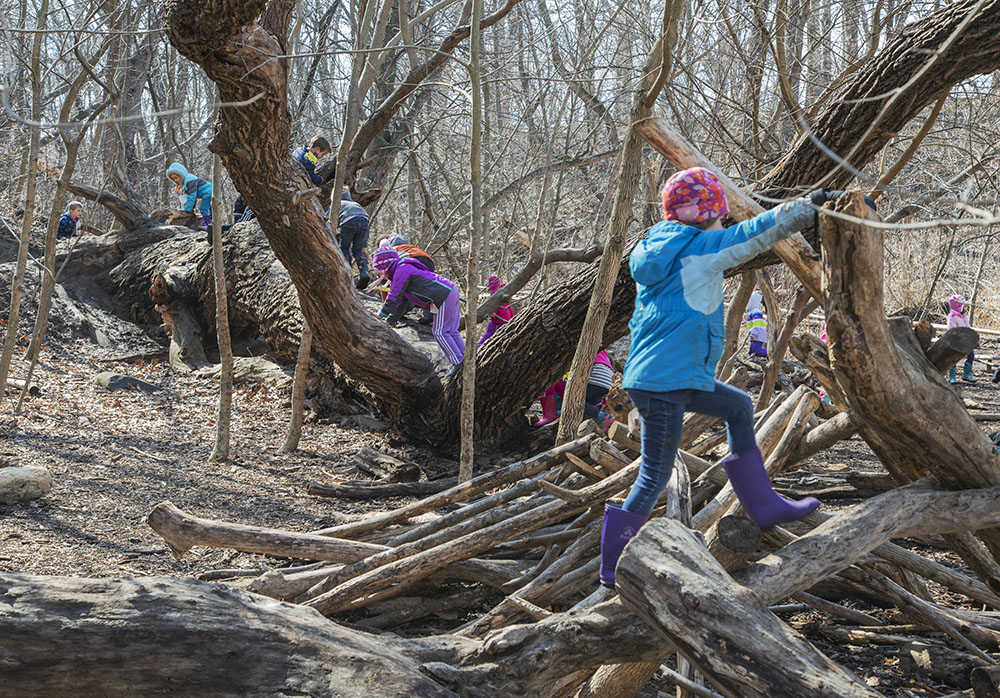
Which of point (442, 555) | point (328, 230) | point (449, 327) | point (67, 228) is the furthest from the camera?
point (67, 228)

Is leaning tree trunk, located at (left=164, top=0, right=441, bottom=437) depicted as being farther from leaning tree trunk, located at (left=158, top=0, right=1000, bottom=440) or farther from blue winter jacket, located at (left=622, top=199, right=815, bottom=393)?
blue winter jacket, located at (left=622, top=199, right=815, bottom=393)

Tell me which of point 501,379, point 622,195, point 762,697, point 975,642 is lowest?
point 975,642

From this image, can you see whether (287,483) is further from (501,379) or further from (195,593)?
(195,593)

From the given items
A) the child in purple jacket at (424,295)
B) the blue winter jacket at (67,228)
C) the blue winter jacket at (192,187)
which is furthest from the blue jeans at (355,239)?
the blue winter jacket at (67,228)

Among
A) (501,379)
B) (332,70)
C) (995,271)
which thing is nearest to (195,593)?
(501,379)

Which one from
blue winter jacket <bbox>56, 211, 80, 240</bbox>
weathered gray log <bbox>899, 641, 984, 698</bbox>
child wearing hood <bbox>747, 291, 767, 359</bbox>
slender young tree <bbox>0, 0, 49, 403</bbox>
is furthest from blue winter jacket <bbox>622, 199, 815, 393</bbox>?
blue winter jacket <bbox>56, 211, 80, 240</bbox>

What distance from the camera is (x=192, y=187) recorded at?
11.4 meters

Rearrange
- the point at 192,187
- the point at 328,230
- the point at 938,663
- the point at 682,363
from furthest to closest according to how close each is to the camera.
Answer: the point at 192,187
the point at 328,230
the point at 938,663
the point at 682,363

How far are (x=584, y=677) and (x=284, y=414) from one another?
5392 millimetres

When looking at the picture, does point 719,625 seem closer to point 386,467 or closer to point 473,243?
point 473,243

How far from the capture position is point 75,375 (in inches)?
338

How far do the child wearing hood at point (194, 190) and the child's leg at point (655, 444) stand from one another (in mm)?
8952

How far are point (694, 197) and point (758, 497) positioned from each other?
1175 mm

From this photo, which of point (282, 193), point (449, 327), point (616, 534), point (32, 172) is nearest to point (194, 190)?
point (449, 327)
